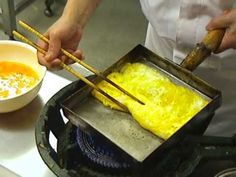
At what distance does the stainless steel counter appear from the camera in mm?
909

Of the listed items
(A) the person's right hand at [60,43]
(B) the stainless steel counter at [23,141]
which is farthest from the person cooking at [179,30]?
(B) the stainless steel counter at [23,141]

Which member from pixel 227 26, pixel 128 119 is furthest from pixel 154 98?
pixel 227 26

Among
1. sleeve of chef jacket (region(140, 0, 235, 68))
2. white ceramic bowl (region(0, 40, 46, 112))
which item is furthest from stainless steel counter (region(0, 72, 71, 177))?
sleeve of chef jacket (region(140, 0, 235, 68))

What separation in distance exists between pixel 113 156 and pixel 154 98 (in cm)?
14

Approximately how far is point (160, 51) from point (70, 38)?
0.95ft

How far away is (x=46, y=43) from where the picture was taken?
3.19 ft

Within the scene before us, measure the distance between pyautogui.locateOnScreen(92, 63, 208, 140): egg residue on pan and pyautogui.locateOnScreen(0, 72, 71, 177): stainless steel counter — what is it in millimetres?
196

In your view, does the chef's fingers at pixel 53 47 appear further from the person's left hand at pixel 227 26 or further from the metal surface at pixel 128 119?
the person's left hand at pixel 227 26

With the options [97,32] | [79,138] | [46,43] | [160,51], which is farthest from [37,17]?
[79,138]

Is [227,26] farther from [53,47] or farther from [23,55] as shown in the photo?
[23,55]

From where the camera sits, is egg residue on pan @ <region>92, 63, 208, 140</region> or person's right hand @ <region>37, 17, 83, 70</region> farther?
person's right hand @ <region>37, 17, 83, 70</region>

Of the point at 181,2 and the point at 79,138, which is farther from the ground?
the point at 181,2

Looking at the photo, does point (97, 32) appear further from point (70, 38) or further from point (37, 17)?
point (70, 38)

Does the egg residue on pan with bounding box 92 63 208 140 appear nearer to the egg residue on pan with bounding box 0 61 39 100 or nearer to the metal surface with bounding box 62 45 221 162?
the metal surface with bounding box 62 45 221 162
